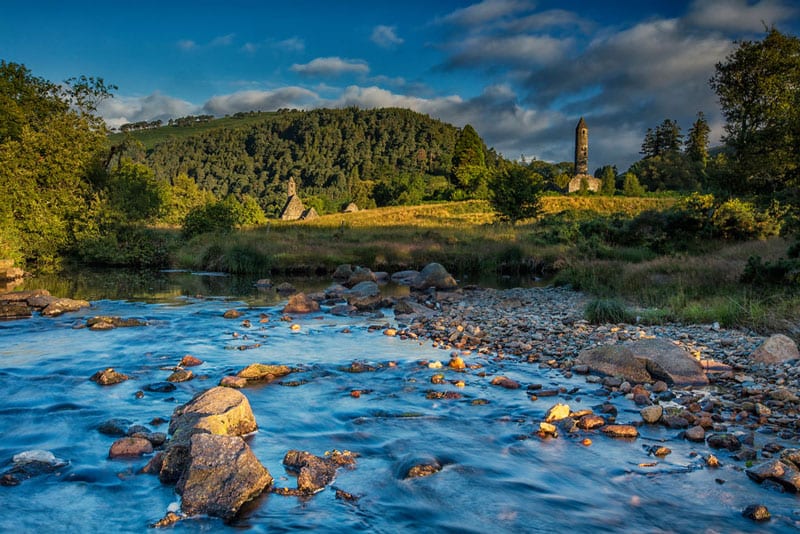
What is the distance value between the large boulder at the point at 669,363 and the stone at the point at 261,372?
231 inches

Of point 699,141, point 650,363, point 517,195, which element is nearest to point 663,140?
point 699,141

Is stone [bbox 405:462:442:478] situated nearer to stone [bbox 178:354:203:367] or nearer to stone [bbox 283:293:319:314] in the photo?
stone [bbox 178:354:203:367]

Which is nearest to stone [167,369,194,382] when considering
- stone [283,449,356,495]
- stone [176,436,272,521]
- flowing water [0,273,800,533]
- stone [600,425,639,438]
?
flowing water [0,273,800,533]

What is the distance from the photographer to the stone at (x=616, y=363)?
343 inches

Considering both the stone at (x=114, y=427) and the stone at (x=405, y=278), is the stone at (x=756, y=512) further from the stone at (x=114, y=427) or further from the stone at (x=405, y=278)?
the stone at (x=405, y=278)

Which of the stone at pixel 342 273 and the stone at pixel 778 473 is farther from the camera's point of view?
the stone at pixel 342 273

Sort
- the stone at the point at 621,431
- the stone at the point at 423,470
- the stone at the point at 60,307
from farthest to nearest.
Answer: the stone at the point at 60,307, the stone at the point at 621,431, the stone at the point at 423,470

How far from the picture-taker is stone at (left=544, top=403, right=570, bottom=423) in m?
6.91

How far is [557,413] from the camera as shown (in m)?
6.96

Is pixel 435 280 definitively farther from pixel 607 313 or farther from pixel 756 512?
pixel 756 512

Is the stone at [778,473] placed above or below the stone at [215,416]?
below

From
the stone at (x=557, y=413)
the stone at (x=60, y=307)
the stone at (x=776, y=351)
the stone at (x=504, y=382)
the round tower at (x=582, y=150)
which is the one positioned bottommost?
the stone at (x=504, y=382)

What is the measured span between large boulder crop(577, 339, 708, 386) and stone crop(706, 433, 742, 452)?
2.33m

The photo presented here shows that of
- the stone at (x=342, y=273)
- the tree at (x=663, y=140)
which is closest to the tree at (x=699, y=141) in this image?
the tree at (x=663, y=140)
